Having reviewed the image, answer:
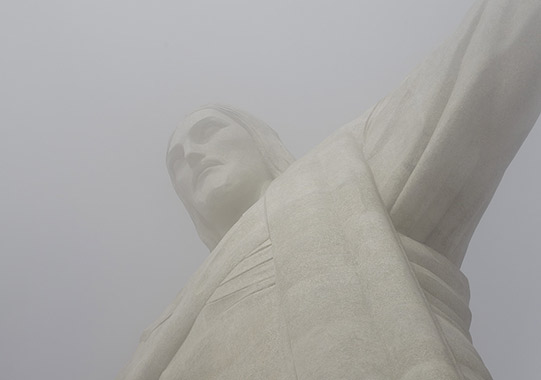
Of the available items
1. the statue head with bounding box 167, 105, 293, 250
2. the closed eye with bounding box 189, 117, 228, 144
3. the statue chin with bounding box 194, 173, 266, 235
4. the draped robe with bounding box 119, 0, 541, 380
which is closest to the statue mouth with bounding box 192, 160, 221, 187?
the statue head with bounding box 167, 105, 293, 250

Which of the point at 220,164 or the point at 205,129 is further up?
the point at 205,129

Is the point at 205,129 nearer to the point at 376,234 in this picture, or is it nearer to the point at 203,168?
the point at 203,168

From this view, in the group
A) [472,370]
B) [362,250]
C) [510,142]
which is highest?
[362,250]

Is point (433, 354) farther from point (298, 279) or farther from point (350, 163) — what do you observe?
point (350, 163)

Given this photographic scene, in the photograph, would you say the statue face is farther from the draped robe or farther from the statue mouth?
the draped robe

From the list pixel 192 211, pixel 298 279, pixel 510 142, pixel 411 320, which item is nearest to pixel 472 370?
pixel 411 320

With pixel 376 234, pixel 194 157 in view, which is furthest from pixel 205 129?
pixel 376 234
